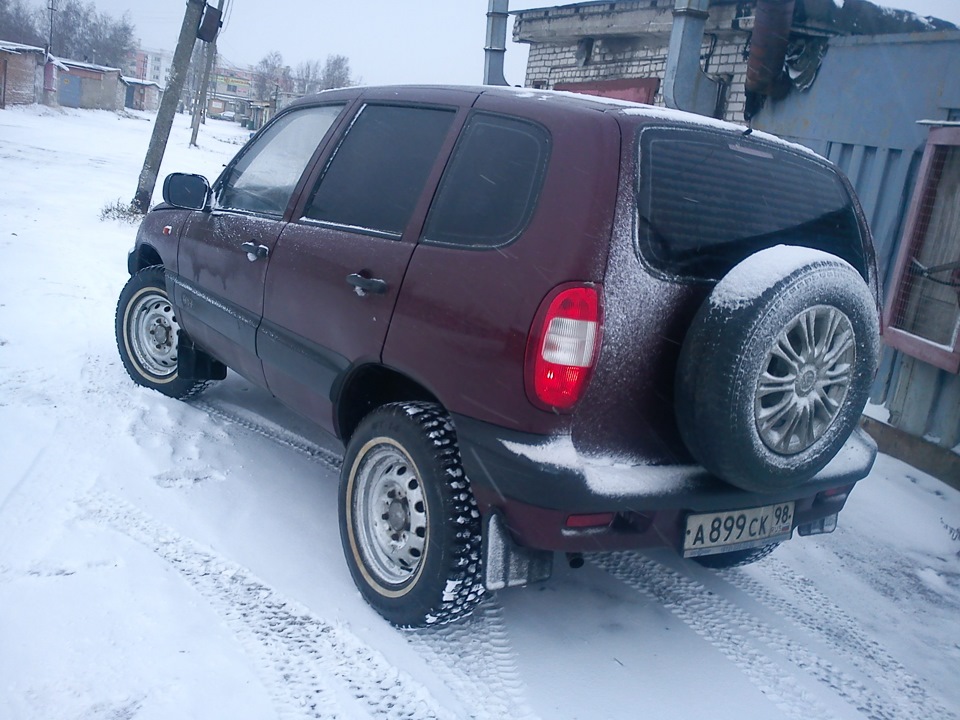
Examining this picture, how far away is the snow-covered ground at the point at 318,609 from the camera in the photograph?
8.21 ft

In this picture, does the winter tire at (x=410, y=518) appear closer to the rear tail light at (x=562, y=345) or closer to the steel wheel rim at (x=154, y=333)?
the rear tail light at (x=562, y=345)

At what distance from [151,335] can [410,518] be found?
9.26ft

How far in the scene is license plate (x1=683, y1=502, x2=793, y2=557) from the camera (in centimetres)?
261

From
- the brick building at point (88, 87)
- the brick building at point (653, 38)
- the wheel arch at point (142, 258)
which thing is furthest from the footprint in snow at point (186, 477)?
the brick building at point (88, 87)

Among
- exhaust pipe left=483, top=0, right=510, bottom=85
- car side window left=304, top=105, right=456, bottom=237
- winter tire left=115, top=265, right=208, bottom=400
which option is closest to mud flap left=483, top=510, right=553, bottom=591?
car side window left=304, top=105, right=456, bottom=237

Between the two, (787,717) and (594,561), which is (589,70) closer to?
(594,561)

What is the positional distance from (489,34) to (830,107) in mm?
5846

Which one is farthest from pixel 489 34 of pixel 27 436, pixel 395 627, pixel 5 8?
pixel 5 8

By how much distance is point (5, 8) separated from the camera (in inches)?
2781

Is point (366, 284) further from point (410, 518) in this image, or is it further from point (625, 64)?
point (625, 64)

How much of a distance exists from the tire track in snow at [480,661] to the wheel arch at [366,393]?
33.4 inches

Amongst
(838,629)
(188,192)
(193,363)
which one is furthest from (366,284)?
(838,629)

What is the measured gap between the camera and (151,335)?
16.1ft

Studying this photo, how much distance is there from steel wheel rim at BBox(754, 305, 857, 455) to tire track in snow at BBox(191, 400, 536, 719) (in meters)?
1.14
